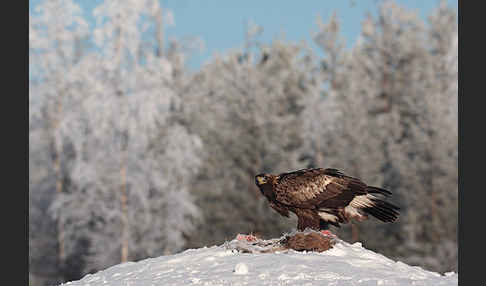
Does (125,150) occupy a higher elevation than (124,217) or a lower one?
higher

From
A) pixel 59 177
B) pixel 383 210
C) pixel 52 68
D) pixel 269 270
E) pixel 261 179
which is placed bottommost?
pixel 59 177

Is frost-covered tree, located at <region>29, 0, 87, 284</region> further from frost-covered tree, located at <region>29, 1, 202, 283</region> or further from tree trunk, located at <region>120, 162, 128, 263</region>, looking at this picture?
tree trunk, located at <region>120, 162, 128, 263</region>

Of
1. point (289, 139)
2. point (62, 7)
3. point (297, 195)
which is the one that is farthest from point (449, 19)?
point (297, 195)

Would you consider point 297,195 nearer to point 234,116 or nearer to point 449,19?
point 234,116

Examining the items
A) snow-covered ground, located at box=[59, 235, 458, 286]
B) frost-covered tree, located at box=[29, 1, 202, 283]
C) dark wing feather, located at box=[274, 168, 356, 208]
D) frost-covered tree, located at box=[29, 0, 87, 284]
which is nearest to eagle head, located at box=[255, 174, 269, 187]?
dark wing feather, located at box=[274, 168, 356, 208]

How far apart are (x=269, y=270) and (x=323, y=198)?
7.39ft

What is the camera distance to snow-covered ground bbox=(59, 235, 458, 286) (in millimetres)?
8109

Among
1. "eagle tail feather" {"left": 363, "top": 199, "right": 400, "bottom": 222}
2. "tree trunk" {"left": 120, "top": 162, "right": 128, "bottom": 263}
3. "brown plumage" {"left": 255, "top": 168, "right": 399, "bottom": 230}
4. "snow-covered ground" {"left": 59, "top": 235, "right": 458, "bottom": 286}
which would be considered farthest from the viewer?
"tree trunk" {"left": 120, "top": 162, "right": 128, "bottom": 263}

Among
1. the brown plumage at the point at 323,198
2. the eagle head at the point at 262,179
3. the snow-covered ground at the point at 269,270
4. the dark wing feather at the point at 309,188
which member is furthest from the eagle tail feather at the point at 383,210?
the eagle head at the point at 262,179

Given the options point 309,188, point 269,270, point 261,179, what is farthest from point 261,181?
point 269,270

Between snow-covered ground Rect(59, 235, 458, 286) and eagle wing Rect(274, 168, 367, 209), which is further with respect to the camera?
eagle wing Rect(274, 168, 367, 209)

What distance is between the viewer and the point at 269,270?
8.43 metres

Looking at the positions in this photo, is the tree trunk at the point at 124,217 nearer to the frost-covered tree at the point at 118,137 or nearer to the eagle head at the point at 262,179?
the frost-covered tree at the point at 118,137

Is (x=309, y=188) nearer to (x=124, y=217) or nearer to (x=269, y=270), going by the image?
(x=269, y=270)
